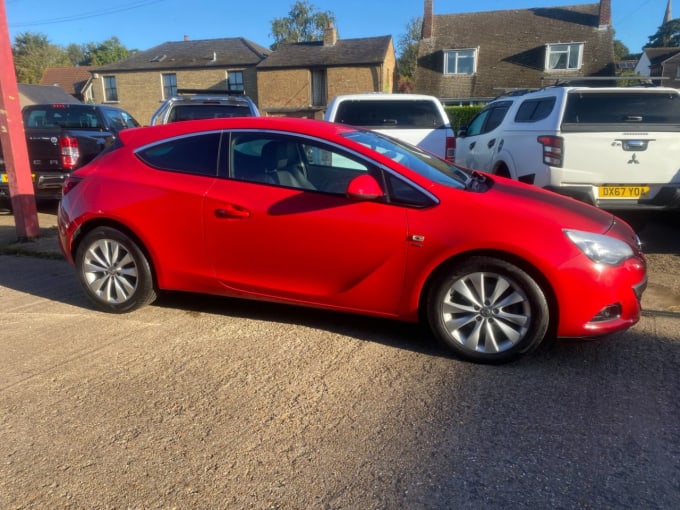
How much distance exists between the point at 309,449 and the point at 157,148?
9.23 ft

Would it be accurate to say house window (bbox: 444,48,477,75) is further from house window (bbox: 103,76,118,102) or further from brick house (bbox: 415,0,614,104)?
house window (bbox: 103,76,118,102)

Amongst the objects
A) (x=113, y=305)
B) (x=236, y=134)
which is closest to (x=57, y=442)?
(x=113, y=305)

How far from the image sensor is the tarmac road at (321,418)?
94.9 inches

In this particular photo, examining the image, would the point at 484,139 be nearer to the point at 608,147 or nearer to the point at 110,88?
the point at 608,147

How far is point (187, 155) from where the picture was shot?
170 inches

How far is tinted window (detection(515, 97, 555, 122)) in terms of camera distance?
260 inches

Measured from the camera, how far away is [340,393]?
326 cm

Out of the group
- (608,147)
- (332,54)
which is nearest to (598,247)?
(608,147)


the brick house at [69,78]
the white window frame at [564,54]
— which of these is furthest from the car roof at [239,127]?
the brick house at [69,78]

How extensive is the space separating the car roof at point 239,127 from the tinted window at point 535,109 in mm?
3294

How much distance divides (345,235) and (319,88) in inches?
1335

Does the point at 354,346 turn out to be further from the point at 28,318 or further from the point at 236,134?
the point at 28,318

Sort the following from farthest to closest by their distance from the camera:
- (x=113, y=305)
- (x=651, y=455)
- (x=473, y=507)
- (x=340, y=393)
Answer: (x=113, y=305)
(x=340, y=393)
(x=651, y=455)
(x=473, y=507)

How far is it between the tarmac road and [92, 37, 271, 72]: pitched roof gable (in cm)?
3650
